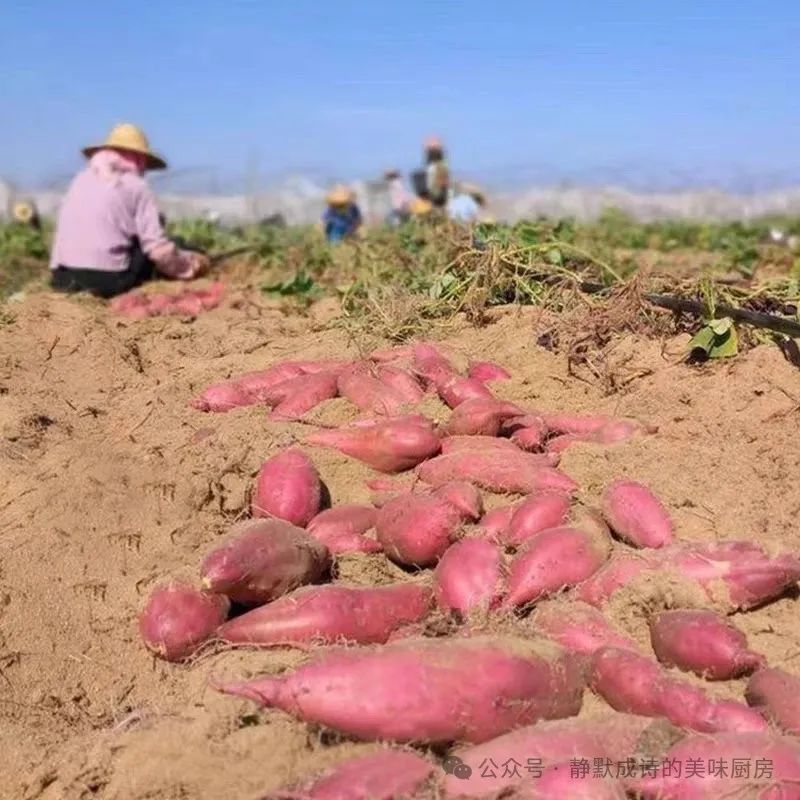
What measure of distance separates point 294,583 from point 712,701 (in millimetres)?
1064

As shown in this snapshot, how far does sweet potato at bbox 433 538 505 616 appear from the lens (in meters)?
2.54

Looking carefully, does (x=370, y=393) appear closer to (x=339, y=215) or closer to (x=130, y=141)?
(x=130, y=141)

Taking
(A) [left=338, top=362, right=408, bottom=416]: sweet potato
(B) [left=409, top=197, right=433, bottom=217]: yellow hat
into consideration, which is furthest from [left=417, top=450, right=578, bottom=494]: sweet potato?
(B) [left=409, top=197, right=433, bottom=217]: yellow hat

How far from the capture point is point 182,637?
255cm

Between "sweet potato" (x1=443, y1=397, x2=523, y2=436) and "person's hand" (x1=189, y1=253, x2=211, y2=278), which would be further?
"person's hand" (x1=189, y1=253, x2=211, y2=278)

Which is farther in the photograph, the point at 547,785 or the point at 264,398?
the point at 264,398

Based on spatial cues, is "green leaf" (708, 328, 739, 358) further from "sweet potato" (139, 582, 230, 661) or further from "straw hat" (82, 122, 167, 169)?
"straw hat" (82, 122, 167, 169)

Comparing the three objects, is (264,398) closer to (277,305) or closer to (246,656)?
(246,656)

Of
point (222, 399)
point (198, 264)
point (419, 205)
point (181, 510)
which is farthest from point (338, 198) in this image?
point (181, 510)

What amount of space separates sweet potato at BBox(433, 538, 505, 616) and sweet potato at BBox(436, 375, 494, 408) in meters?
0.94

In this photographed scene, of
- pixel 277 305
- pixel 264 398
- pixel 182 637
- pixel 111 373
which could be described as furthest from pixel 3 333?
pixel 182 637

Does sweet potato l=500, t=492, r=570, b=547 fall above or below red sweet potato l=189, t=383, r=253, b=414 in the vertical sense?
below

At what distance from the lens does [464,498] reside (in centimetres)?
293

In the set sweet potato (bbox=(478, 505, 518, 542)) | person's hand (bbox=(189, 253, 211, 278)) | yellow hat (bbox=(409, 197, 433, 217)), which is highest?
yellow hat (bbox=(409, 197, 433, 217))
